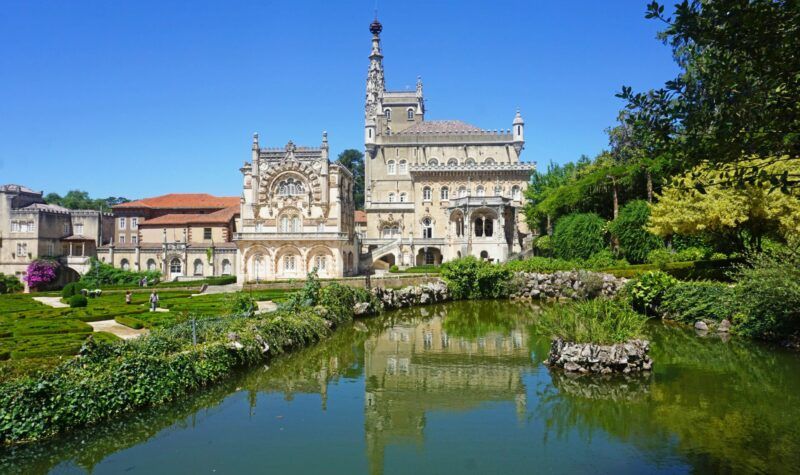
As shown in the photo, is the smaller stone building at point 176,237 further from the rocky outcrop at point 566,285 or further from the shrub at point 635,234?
the shrub at point 635,234

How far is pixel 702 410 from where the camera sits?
1080 cm

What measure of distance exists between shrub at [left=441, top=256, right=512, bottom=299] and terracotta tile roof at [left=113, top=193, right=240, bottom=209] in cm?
2901

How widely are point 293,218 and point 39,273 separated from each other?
20.4 meters

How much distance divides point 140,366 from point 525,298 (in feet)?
77.8

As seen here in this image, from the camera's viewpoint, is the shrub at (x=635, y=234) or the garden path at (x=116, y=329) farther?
the shrub at (x=635, y=234)

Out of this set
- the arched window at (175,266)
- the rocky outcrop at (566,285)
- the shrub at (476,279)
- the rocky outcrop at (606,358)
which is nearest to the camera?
the rocky outcrop at (606,358)

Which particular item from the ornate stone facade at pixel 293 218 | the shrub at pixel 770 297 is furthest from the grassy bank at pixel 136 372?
the ornate stone facade at pixel 293 218

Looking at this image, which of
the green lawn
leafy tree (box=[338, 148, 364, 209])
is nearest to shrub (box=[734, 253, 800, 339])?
the green lawn

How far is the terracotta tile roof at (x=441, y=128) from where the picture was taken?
185 feet

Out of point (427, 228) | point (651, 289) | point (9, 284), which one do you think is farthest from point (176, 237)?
point (651, 289)

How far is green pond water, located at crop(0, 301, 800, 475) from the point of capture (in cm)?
858

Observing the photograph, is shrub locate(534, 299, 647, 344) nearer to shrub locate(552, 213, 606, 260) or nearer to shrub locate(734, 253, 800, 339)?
shrub locate(734, 253, 800, 339)

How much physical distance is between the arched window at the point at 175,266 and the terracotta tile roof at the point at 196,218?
3.77 meters

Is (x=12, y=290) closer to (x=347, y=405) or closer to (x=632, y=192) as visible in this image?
(x=347, y=405)
